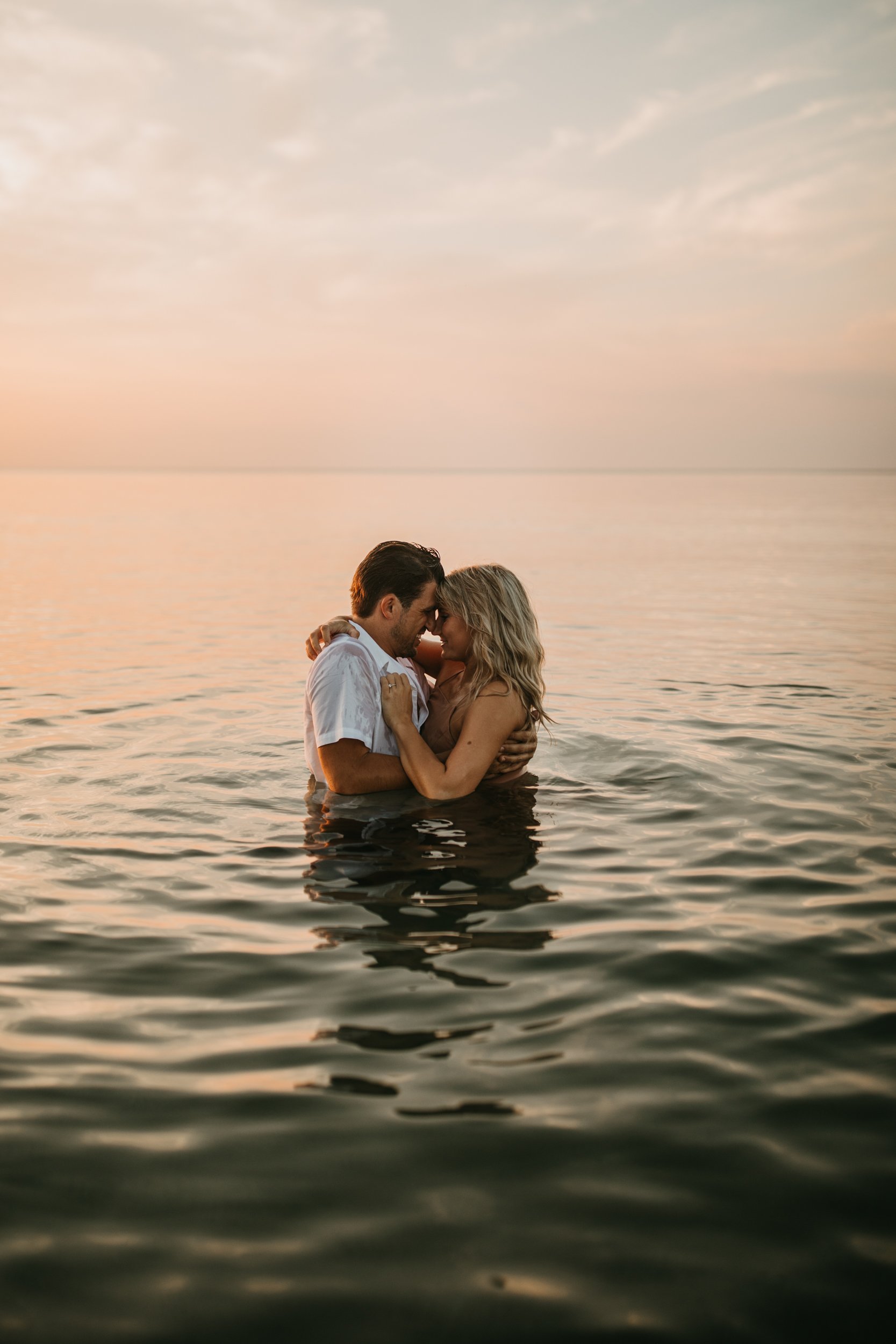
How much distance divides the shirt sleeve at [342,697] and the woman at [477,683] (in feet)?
0.53

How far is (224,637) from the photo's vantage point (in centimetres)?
1781

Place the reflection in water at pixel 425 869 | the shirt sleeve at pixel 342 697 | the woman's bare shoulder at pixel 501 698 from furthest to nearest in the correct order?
the woman's bare shoulder at pixel 501 698 → the shirt sleeve at pixel 342 697 → the reflection in water at pixel 425 869

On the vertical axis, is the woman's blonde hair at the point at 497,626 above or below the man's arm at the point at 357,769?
above

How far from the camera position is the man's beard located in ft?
23.8

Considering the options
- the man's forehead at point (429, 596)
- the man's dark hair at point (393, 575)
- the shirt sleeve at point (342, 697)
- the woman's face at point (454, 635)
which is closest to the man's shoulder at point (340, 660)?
the shirt sleeve at point (342, 697)

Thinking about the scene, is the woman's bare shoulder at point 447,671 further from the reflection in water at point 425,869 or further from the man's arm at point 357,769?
the man's arm at point 357,769

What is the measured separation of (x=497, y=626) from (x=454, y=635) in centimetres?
37

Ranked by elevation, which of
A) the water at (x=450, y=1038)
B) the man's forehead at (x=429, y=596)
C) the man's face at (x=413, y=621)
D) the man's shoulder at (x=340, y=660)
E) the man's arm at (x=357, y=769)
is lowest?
the water at (x=450, y=1038)

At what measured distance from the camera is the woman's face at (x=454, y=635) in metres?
7.43

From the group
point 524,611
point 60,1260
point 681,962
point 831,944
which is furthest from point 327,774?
point 60,1260

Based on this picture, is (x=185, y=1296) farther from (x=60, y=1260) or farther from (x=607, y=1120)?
(x=607, y=1120)

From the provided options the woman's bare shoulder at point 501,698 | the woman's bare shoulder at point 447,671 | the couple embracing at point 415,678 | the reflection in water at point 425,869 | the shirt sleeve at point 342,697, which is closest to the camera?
the reflection in water at point 425,869

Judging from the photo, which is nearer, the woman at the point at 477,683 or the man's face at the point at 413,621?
the woman at the point at 477,683

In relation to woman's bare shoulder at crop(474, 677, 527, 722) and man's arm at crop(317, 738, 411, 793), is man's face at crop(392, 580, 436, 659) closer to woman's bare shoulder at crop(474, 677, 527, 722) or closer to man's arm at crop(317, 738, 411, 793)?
woman's bare shoulder at crop(474, 677, 527, 722)
